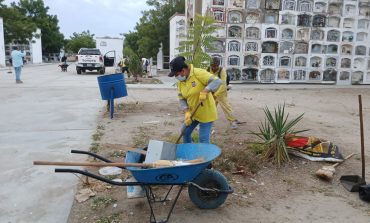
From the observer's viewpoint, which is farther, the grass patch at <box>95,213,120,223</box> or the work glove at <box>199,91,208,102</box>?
the work glove at <box>199,91,208,102</box>

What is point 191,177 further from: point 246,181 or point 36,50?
point 36,50

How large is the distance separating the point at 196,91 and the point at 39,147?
2735 millimetres

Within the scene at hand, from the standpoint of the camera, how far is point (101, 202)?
3.40 meters

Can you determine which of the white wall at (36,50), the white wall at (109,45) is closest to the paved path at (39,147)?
the white wall at (109,45)

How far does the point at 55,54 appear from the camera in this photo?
181 feet

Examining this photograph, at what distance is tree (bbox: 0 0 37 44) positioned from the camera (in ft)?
107

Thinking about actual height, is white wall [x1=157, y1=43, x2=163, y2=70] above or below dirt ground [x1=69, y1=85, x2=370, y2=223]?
above

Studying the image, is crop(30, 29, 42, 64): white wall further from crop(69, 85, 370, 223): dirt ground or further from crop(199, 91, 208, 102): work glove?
crop(199, 91, 208, 102): work glove

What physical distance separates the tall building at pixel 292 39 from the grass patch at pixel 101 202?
1075cm

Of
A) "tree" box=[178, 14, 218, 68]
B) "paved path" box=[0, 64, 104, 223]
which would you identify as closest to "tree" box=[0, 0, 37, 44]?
"paved path" box=[0, 64, 104, 223]

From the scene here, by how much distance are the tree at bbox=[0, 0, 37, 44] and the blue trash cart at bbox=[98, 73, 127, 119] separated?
30.1 meters

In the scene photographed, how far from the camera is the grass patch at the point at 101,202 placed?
330 centimetres

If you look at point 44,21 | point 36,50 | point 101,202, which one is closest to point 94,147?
point 101,202

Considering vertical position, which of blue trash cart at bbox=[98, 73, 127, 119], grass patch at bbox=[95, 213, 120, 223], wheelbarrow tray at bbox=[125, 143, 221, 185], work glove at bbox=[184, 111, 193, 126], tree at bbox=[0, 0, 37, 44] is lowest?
grass patch at bbox=[95, 213, 120, 223]
